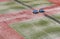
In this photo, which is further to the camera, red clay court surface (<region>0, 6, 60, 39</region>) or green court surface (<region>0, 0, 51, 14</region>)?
green court surface (<region>0, 0, 51, 14</region>)

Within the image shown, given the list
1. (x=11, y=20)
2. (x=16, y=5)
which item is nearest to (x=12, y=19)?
(x=11, y=20)

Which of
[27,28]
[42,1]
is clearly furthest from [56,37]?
[42,1]

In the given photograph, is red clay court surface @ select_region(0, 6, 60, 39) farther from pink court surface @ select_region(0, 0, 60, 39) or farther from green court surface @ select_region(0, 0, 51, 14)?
green court surface @ select_region(0, 0, 51, 14)

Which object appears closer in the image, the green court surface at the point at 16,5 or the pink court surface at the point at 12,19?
the pink court surface at the point at 12,19

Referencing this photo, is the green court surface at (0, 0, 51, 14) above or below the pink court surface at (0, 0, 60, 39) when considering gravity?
above

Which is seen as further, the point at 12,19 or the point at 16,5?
the point at 16,5

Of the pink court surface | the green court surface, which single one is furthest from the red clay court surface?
the green court surface

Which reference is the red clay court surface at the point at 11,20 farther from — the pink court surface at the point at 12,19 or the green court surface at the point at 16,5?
the green court surface at the point at 16,5

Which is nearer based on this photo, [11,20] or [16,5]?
[11,20]

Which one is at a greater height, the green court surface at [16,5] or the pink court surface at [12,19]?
the green court surface at [16,5]

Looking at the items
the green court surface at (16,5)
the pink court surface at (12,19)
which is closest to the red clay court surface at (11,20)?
the pink court surface at (12,19)

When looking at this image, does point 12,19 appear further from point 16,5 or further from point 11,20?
point 16,5
